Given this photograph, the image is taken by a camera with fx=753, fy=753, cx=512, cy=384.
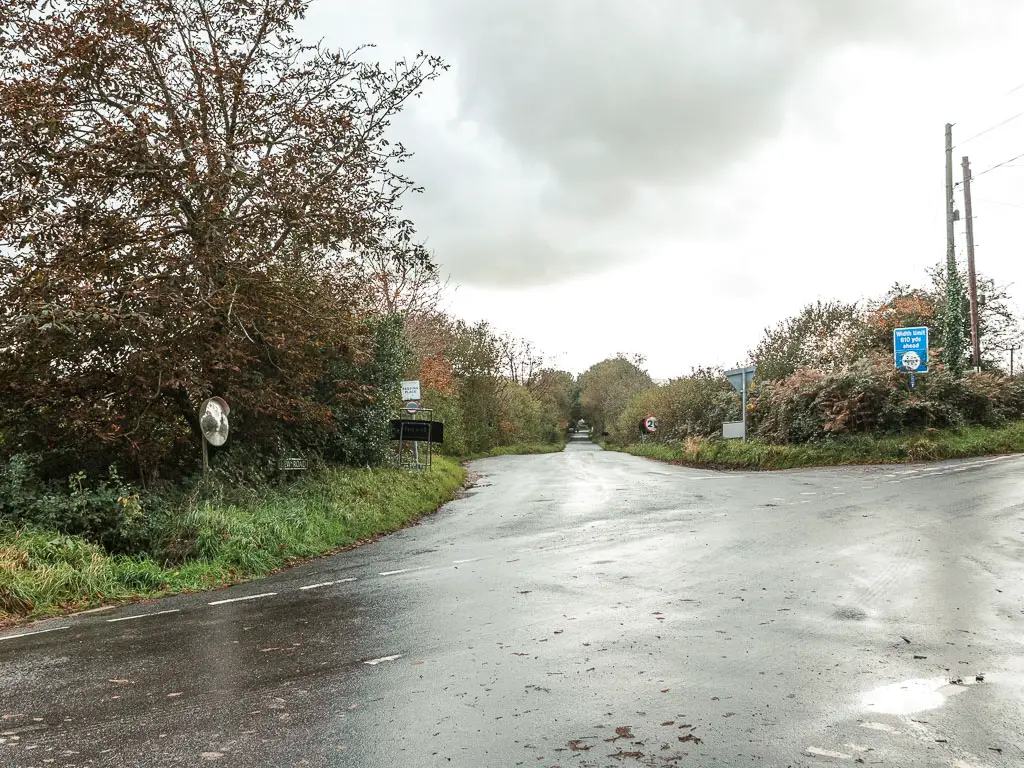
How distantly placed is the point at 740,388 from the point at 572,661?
76.9 feet

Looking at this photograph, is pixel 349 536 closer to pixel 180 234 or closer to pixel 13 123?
pixel 180 234

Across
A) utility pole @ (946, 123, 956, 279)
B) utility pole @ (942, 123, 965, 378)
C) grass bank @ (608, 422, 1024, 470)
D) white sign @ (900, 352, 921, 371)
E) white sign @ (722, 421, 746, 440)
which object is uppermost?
utility pole @ (946, 123, 956, 279)

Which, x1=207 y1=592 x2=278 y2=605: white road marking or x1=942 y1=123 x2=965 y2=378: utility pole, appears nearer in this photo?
x1=207 y1=592 x2=278 y2=605: white road marking

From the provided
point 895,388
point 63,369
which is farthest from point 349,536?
point 895,388

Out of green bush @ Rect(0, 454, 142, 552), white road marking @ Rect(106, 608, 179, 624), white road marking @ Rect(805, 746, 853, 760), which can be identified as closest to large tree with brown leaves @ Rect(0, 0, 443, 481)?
green bush @ Rect(0, 454, 142, 552)

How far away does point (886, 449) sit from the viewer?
2150 cm

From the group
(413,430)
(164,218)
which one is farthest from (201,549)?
(413,430)

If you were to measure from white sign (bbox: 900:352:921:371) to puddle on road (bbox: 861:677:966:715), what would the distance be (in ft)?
67.7

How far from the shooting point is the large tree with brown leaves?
10.1m

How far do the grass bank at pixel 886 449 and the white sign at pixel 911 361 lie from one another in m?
2.07

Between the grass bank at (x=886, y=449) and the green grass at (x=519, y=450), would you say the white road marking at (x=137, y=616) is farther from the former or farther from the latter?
the green grass at (x=519, y=450)

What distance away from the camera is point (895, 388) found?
75.2 ft

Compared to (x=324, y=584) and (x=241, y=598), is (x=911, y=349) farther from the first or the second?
(x=241, y=598)

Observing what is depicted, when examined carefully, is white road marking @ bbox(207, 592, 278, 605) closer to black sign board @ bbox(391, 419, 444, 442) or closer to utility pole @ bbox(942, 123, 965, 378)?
black sign board @ bbox(391, 419, 444, 442)
